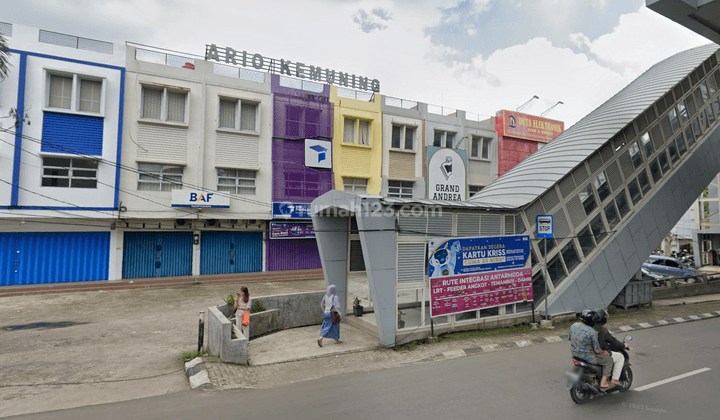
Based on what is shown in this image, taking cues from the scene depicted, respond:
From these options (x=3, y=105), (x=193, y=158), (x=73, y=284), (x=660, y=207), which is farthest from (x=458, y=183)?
(x=3, y=105)

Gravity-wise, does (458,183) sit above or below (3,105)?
below

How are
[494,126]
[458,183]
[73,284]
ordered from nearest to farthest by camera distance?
[73,284] → [458,183] → [494,126]

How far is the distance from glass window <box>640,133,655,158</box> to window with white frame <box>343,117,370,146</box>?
16.1 meters

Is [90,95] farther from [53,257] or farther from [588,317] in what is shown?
[588,317]

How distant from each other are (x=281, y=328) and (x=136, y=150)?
47.9 ft

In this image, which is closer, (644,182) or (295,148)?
(644,182)

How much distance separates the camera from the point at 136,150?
2077 centimetres

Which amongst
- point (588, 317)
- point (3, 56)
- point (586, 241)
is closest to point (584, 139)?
point (586, 241)

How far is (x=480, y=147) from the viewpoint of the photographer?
31.3 metres

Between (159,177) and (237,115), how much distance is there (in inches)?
226

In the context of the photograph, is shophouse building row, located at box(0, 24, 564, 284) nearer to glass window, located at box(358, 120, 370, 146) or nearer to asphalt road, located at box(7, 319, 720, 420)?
glass window, located at box(358, 120, 370, 146)

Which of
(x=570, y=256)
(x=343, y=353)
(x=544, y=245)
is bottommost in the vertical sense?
(x=343, y=353)

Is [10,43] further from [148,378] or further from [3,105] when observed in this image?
[148,378]

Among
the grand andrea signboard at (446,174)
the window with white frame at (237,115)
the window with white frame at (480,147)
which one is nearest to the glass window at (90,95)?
the window with white frame at (237,115)
